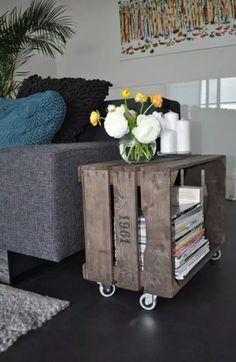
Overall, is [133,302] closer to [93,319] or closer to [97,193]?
[93,319]

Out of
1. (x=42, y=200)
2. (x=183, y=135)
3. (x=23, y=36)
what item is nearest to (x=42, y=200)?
(x=42, y=200)

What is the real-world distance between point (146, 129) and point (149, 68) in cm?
226

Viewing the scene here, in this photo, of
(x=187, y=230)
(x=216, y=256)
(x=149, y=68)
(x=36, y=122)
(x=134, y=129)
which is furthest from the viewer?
(x=149, y=68)

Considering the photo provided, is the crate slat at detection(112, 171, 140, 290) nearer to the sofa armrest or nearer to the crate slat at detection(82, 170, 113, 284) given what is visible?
the crate slat at detection(82, 170, 113, 284)

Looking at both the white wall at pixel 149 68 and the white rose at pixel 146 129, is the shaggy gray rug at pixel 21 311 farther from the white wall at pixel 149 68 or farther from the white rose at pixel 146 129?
the white wall at pixel 149 68

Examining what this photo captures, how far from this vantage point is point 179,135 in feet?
4.41

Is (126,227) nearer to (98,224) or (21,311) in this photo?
(98,224)

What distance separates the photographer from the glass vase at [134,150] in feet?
3.65

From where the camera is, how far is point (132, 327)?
3.18 ft

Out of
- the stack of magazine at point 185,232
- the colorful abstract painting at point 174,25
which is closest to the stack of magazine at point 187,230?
the stack of magazine at point 185,232

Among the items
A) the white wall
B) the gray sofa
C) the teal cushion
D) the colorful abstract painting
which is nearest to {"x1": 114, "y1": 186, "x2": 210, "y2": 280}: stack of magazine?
the gray sofa

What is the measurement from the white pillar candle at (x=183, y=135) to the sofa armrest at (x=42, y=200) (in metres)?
0.40

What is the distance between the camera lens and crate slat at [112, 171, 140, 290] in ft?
3.39

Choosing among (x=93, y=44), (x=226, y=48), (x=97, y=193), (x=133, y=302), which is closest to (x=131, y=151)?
(x=97, y=193)
